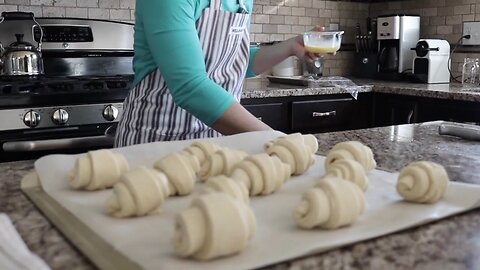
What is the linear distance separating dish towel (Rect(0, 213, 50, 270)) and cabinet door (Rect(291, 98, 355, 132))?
6.88 ft

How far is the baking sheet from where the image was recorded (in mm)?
616

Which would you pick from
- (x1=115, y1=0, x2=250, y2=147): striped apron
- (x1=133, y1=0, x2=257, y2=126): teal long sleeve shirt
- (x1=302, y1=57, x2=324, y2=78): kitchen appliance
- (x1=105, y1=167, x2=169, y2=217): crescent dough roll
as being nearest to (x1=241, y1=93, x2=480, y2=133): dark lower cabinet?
(x1=302, y1=57, x2=324, y2=78): kitchen appliance

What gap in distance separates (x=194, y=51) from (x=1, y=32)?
1.56m

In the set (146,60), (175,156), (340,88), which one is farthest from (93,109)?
(175,156)

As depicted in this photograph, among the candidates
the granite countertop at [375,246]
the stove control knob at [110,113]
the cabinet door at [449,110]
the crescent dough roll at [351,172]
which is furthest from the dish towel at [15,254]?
the cabinet door at [449,110]

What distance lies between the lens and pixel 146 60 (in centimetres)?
142

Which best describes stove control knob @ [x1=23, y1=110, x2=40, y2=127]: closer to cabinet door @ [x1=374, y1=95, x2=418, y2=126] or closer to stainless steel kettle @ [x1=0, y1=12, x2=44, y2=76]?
stainless steel kettle @ [x1=0, y1=12, x2=44, y2=76]

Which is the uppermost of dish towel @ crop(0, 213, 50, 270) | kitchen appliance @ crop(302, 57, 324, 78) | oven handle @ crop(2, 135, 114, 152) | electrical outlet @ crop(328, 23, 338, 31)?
electrical outlet @ crop(328, 23, 338, 31)

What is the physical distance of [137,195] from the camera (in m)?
0.71

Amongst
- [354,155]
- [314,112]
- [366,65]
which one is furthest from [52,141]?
[366,65]

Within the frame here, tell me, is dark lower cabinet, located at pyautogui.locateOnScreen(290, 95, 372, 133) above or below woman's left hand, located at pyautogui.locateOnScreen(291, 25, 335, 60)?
below

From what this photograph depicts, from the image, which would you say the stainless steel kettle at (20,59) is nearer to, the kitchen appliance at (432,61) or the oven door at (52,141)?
the oven door at (52,141)

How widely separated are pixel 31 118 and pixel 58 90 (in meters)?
0.14

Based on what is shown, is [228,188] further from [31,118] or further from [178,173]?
[31,118]
